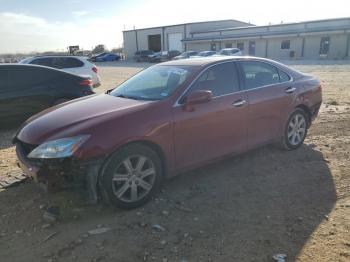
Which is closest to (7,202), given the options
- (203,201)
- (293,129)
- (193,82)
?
(203,201)

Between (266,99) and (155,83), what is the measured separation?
168cm

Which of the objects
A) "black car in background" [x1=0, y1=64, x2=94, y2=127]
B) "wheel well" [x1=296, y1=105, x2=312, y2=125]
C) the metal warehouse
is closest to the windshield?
"wheel well" [x1=296, y1=105, x2=312, y2=125]

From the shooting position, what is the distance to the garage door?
55.7 m

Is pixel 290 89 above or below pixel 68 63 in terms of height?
above

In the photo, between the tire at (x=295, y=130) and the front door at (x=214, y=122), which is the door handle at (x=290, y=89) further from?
the front door at (x=214, y=122)

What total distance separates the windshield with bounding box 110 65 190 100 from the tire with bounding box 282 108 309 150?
2101mm

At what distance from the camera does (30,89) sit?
7406 mm

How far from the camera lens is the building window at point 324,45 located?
38156mm

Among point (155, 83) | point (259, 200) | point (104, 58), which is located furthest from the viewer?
point (104, 58)

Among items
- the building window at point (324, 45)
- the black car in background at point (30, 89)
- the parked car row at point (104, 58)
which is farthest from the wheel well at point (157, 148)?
the parked car row at point (104, 58)

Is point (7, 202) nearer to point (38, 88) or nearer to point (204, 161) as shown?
point (204, 161)

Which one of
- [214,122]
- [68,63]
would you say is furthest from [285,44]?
[214,122]

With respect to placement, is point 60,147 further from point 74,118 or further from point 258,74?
point 258,74

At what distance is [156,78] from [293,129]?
2.48 meters
